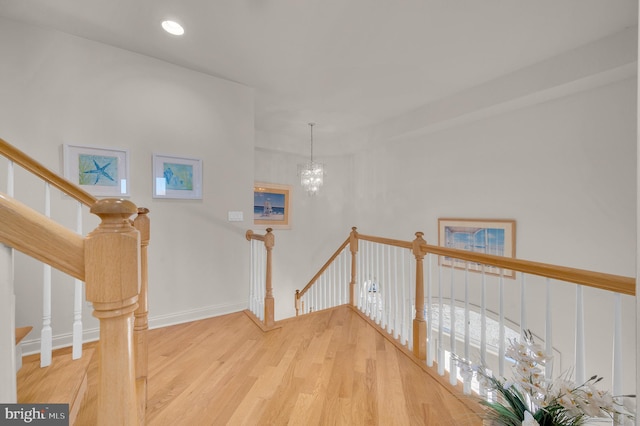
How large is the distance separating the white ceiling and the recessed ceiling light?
53 millimetres

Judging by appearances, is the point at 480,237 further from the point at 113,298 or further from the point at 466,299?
the point at 113,298

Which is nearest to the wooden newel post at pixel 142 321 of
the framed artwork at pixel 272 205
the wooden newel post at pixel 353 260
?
the wooden newel post at pixel 353 260

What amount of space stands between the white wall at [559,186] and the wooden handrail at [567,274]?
2024mm

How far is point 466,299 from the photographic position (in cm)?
161

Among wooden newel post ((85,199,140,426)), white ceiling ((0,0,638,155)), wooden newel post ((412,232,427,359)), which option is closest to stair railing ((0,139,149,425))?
wooden newel post ((85,199,140,426))

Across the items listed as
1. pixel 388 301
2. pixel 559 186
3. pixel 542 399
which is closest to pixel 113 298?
pixel 542 399

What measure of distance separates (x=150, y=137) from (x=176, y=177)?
45 cm

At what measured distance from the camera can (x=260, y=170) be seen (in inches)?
203

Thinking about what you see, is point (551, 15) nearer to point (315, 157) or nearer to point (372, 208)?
point (372, 208)

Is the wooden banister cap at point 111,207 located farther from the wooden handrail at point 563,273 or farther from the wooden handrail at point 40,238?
the wooden handrail at point 563,273

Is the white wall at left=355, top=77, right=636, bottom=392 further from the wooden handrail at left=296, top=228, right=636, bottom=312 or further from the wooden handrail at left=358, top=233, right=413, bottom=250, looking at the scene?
the wooden handrail at left=296, top=228, right=636, bottom=312

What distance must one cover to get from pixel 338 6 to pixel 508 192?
2.94 m

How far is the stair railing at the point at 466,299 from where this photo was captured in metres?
1.15

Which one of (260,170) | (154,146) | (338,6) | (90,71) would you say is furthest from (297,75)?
(260,170)
